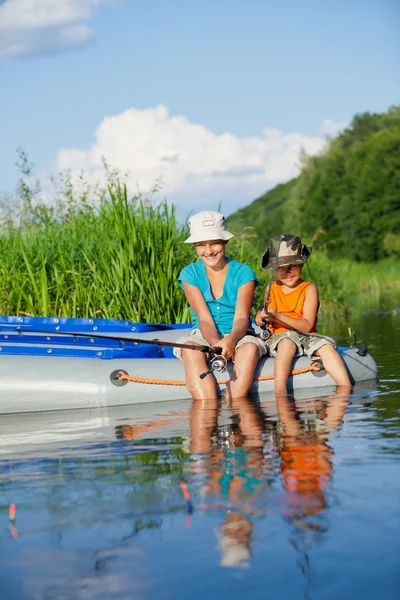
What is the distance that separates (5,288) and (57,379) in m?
2.97

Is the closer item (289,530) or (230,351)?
(289,530)

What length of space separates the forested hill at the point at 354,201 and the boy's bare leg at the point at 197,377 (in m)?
35.8

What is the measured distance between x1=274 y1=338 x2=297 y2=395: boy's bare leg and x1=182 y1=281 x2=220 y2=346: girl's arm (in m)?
0.48

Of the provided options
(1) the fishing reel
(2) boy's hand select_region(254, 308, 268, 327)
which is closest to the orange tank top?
(1) the fishing reel

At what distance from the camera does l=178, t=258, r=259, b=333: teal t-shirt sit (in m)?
5.97

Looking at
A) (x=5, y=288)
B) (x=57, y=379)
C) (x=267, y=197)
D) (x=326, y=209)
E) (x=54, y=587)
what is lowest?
(x=54, y=587)

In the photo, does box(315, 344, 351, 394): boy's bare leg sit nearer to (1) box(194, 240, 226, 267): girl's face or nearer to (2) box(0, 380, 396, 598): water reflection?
(1) box(194, 240, 226, 267): girl's face

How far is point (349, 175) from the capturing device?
2029 inches

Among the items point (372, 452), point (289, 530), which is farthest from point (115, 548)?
point (372, 452)

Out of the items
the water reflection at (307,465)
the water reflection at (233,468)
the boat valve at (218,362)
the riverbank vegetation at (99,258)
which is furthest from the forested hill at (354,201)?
the water reflection at (233,468)

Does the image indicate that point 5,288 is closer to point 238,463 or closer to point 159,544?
point 238,463

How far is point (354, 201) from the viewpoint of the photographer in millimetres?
49844

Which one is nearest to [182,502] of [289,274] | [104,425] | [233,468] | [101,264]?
[233,468]

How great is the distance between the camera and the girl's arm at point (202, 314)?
5.88 m
